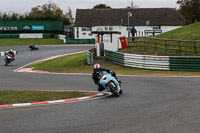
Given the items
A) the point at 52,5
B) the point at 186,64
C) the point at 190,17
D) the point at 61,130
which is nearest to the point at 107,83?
the point at 61,130

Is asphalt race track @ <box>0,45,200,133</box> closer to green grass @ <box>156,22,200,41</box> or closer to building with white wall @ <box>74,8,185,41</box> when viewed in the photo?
green grass @ <box>156,22,200,41</box>

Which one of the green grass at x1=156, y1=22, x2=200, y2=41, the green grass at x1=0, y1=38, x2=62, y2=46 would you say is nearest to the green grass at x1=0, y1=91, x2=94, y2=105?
the green grass at x1=156, y1=22, x2=200, y2=41

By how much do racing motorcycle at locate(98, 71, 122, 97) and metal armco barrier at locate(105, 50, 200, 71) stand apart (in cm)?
1153

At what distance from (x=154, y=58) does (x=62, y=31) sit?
60.0 metres

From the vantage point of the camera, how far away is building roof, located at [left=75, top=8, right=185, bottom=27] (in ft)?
250

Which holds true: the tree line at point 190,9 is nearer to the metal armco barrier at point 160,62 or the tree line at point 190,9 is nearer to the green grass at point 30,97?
the metal armco barrier at point 160,62

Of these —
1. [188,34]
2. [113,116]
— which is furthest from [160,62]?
[113,116]

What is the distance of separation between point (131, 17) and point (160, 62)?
54.7 m

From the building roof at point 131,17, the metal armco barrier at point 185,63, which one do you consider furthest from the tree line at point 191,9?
the metal armco barrier at point 185,63

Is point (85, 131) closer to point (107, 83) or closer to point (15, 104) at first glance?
point (15, 104)

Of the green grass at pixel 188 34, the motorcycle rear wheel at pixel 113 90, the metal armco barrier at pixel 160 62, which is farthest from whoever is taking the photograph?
the green grass at pixel 188 34

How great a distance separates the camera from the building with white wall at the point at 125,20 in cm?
7594

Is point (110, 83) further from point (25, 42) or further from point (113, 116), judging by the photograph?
Answer: point (25, 42)

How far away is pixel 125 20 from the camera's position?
254 ft
